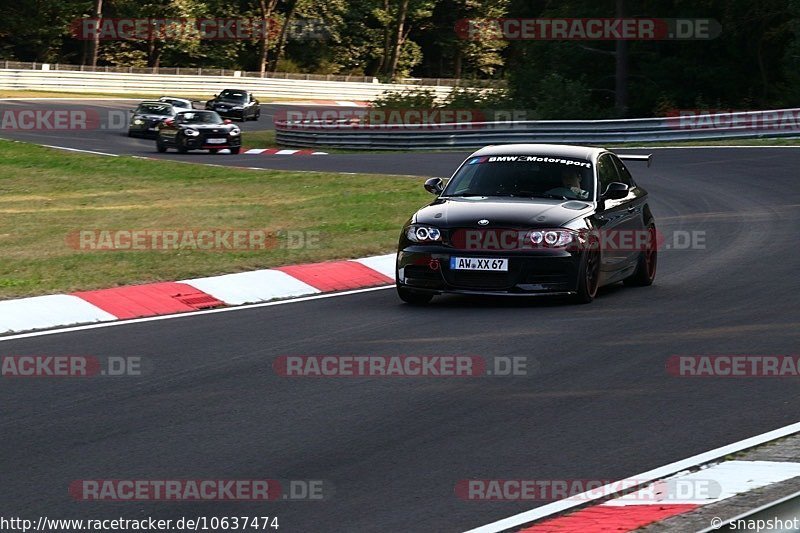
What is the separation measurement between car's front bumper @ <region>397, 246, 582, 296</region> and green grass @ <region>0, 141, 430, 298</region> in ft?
10.1

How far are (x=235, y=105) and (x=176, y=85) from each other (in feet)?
58.8

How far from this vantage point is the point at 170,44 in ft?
272

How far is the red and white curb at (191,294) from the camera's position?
448 inches

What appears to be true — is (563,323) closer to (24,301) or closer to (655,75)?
(24,301)

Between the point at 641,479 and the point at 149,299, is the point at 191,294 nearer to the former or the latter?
the point at 149,299

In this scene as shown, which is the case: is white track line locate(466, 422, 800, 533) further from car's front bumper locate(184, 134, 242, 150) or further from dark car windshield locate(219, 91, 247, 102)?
dark car windshield locate(219, 91, 247, 102)

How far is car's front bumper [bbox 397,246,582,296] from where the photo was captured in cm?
1159

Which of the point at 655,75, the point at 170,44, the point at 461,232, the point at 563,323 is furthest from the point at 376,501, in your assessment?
the point at 170,44

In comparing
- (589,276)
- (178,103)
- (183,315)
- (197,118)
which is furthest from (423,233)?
(178,103)

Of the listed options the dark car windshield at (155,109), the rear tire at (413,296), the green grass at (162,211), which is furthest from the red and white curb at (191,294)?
the dark car windshield at (155,109)

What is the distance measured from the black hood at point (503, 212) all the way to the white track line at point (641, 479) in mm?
4622

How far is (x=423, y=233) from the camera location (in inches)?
470

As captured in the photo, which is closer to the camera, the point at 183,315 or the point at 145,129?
the point at 183,315

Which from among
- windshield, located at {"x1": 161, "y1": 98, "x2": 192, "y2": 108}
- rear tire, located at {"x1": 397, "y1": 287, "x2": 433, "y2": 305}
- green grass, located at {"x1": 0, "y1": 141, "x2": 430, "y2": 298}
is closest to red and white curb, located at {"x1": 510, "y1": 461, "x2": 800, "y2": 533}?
rear tire, located at {"x1": 397, "y1": 287, "x2": 433, "y2": 305}
